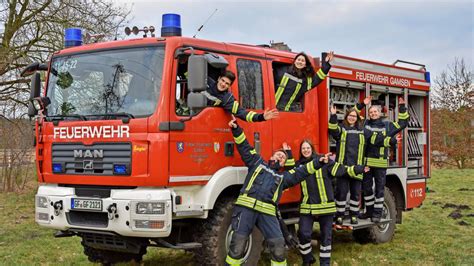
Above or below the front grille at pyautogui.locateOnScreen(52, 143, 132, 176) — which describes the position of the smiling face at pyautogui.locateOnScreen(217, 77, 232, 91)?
above

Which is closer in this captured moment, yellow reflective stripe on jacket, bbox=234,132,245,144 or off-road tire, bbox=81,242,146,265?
yellow reflective stripe on jacket, bbox=234,132,245,144

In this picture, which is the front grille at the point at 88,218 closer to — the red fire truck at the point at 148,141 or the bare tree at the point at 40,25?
the red fire truck at the point at 148,141

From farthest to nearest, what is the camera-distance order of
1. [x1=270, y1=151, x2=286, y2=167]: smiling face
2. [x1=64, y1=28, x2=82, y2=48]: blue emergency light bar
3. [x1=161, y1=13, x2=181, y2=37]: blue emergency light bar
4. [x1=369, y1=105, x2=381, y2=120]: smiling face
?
[x1=369, y1=105, x2=381, y2=120]: smiling face, [x1=64, y1=28, x2=82, y2=48]: blue emergency light bar, [x1=270, y1=151, x2=286, y2=167]: smiling face, [x1=161, y1=13, x2=181, y2=37]: blue emergency light bar

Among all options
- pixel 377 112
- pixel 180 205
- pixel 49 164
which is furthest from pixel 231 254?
pixel 377 112

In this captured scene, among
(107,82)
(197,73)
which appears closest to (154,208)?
(197,73)

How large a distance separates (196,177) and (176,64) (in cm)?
118

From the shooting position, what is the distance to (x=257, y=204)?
6.04 meters

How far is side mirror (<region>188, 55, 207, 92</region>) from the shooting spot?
5.52m

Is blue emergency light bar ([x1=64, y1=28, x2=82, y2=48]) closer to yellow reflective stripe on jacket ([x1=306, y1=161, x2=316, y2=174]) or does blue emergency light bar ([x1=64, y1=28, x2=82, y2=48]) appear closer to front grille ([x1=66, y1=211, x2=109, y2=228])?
front grille ([x1=66, y1=211, x2=109, y2=228])

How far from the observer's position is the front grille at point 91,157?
18.9ft

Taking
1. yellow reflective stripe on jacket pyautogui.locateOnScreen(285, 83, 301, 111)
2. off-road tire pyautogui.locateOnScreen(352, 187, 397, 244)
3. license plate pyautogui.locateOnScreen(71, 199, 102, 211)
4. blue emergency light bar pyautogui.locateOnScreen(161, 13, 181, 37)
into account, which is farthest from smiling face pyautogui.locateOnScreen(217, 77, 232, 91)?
off-road tire pyautogui.locateOnScreen(352, 187, 397, 244)

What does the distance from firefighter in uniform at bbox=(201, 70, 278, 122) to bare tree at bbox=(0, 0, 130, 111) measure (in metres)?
9.18

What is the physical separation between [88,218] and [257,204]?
1.79 m

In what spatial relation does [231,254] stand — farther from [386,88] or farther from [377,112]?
[386,88]
